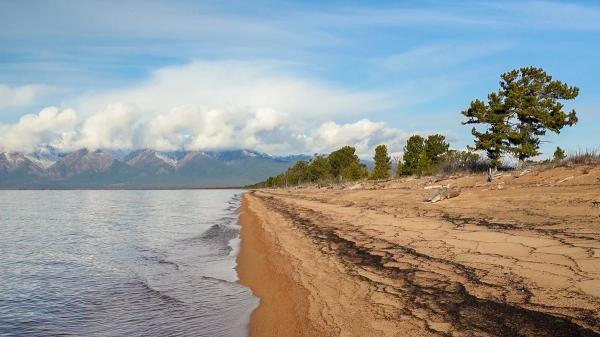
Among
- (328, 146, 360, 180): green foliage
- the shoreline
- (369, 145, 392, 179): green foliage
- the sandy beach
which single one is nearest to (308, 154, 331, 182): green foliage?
(328, 146, 360, 180): green foliage

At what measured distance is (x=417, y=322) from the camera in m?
7.44

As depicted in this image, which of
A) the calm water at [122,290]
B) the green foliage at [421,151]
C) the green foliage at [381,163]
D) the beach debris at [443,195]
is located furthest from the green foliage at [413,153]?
the calm water at [122,290]

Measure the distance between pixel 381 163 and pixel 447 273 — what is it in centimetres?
8067

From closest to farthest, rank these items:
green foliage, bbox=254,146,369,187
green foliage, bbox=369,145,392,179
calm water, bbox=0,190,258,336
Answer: calm water, bbox=0,190,258,336 → green foliage, bbox=369,145,392,179 → green foliage, bbox=254,146,369,187

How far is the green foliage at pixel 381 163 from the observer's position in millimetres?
85688

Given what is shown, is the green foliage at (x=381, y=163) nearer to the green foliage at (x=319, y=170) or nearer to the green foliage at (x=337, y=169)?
the green foliage at (x=337, y=169)

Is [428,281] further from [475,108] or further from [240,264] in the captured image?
[475,108]

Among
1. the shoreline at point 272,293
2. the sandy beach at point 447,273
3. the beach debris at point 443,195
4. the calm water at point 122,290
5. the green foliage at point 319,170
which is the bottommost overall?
the calm water at point 122,290

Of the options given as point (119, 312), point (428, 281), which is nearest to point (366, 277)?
point (428, 281)

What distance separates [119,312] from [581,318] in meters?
9.61

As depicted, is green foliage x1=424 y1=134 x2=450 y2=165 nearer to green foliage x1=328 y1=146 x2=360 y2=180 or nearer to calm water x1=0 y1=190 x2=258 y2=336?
green foliage x1=328 y1=146 x2=360 y2=180

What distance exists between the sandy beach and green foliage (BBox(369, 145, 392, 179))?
6553 cm

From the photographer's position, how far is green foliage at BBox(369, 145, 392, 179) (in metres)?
85.7

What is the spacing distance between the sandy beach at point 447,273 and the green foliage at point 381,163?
65526 millimetres
